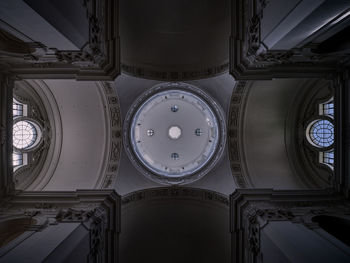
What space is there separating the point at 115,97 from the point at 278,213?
10.3m

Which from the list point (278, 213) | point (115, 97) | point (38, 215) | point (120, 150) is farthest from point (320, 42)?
point (38, 215)

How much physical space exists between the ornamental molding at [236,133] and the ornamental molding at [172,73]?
156 centimetres

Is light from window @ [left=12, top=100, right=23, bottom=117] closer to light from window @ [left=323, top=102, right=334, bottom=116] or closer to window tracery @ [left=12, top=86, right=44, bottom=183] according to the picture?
window tracery @ [left=12, top=86, right=44, bottom=183]

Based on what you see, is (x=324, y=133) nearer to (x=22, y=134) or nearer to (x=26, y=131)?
(x=26, y=131)

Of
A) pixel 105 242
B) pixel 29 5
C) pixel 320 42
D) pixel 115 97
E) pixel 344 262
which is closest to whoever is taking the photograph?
pixel 29 5

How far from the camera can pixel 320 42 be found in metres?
8.45

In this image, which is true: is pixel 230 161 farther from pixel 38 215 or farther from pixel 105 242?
pixel 38 215

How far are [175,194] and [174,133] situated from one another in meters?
6.76

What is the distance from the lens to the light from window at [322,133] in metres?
13.6

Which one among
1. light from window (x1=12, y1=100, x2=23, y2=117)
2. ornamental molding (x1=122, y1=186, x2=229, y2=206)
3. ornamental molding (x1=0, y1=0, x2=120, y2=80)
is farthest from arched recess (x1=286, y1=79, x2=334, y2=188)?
light from window (x1=12, y1=100, x2=23, y2=117)

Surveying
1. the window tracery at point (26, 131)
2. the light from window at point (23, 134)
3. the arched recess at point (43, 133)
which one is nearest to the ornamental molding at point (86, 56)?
the window tracery at point (26, 131)

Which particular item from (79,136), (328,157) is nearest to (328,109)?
(328,157)

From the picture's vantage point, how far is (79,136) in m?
14.7

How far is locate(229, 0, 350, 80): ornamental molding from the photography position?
8.75 metres
